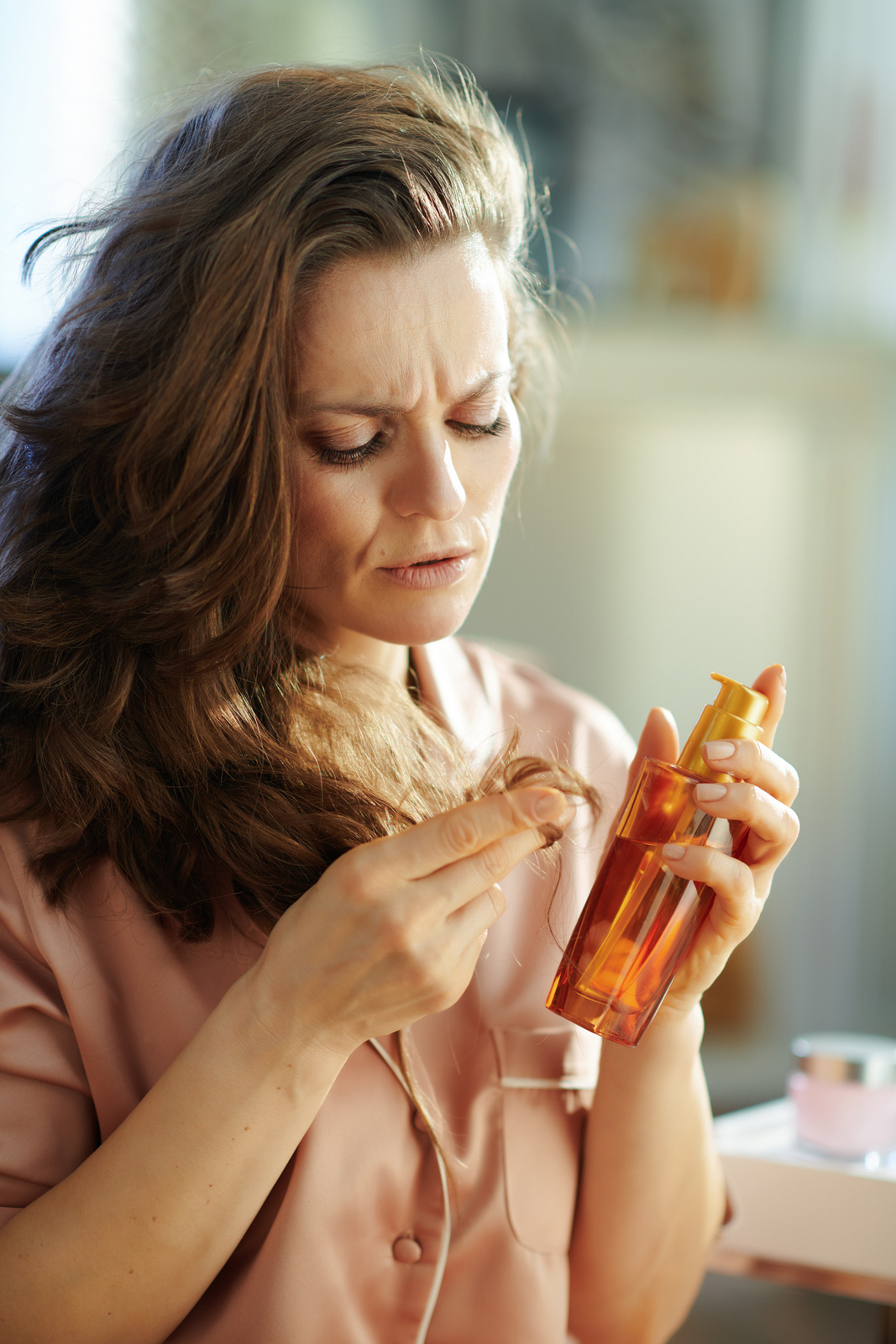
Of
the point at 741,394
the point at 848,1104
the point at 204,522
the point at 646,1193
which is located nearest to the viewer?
the point at 204,522

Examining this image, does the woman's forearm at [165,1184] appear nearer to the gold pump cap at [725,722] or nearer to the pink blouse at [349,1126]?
the pink blouse at [349,1126]

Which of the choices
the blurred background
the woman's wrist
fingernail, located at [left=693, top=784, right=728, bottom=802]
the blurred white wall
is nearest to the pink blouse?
the woman's wrist

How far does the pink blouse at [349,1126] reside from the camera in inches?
26.0

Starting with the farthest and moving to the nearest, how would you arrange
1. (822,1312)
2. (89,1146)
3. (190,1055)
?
(822,1312) → (89,1146) → (190,1055)

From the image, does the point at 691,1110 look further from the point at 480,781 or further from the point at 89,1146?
the point at 89,1146

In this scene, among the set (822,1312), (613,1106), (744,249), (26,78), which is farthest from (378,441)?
(744,249)

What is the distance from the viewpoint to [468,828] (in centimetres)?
53

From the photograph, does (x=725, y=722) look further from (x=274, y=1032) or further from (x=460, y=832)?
(x=274, y=1032)

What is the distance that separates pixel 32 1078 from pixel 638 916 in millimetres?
361

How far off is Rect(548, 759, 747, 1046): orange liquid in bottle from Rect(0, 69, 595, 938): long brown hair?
0.07 meters

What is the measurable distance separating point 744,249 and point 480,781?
5.75 feet

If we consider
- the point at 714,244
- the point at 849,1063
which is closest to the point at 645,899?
the point at 849,1063

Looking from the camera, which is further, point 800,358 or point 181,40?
point 800,358

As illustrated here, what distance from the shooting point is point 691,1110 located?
0.77m
